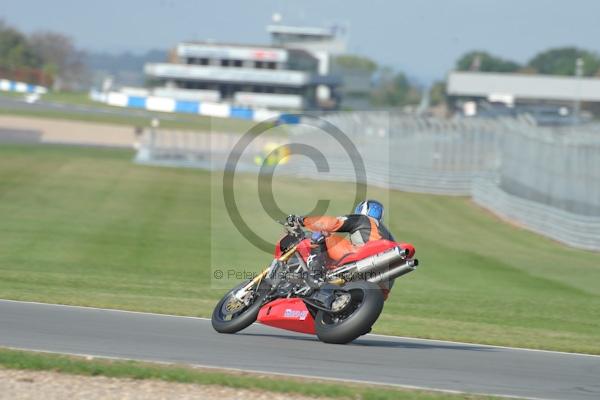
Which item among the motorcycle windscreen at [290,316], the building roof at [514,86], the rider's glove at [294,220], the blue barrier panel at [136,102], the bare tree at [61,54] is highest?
the bare tree at [61,54]

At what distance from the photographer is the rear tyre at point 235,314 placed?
410 inches

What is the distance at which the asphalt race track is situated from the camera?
8.84 metres

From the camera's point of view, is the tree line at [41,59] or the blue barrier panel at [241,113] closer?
the blue barrier panel at [241,113]

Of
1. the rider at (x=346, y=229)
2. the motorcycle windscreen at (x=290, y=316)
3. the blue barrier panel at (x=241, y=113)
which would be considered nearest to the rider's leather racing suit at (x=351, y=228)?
the rider at (x=346, y=229)

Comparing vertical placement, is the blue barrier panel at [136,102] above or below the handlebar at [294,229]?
above

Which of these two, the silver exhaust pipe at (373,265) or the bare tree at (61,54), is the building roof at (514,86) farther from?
the silver exhaust pipe at (373,265)

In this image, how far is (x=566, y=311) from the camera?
16.3 meters

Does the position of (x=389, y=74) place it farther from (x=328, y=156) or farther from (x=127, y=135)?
(x=328, y=156)

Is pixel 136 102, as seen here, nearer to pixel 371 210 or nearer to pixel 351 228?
pixel 371 210

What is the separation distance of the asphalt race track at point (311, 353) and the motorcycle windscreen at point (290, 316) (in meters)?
0.21

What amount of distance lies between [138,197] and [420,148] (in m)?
13.4

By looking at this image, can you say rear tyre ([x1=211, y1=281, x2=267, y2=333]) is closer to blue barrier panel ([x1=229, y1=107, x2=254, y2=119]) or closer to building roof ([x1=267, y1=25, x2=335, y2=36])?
blue barrier panel ([x1=229, y1=107, x2=254, y2=119])

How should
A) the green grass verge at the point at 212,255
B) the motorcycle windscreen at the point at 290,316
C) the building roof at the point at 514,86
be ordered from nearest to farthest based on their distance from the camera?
the motorcycle windscreen at the point at 290,316 → the green grass verge at the point at 212,255 → the building roof at the point at 514,86

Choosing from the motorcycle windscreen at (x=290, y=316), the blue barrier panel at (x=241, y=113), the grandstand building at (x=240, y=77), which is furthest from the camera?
the grandstand building at (x=240, y=77)
